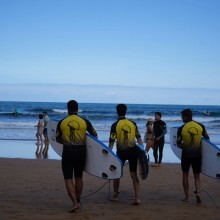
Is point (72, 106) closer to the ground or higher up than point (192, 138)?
higher up

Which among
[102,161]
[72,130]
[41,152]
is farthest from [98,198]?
[41,152]

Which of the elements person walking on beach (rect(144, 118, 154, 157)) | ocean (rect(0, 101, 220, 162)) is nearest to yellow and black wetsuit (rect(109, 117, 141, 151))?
person walking on beach (rect(144, 118, 154, 157))

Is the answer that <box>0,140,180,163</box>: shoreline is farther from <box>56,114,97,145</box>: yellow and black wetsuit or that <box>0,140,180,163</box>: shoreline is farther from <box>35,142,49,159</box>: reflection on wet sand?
<box>56,114,97,145</box>: yellow and black wetsuit

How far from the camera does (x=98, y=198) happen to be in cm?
688

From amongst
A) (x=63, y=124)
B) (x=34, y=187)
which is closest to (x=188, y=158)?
(x=63, y=124)

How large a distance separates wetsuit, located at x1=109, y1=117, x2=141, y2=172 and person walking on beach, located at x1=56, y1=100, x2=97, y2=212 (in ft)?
2.19

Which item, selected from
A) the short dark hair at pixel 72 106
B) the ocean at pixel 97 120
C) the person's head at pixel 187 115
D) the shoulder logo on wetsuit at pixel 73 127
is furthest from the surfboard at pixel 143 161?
the ocean at pixel 97 120

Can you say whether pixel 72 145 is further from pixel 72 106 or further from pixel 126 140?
pixel 126 140

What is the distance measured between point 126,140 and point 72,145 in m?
1.00

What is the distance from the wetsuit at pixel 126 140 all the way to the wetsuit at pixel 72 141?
751 mm

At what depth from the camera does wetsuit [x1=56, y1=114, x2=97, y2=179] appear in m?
5.73

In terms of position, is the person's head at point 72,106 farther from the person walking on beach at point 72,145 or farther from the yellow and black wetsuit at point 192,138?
the yellow and black wetsuit at point 192,138

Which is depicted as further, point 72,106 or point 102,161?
point 102,161

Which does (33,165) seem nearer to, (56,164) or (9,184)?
(56,164)
